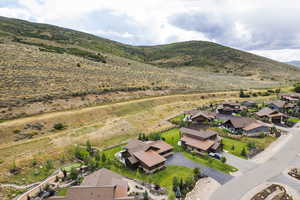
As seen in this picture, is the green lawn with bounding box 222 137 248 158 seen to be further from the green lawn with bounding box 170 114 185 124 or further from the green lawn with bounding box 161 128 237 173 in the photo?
the green lawn with bounding box 170 114 185 124

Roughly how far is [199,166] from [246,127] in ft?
67.8

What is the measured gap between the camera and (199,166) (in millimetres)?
31547

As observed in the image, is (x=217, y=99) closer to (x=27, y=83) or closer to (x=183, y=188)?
(x=183, y=188)

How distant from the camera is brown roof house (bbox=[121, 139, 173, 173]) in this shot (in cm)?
3020

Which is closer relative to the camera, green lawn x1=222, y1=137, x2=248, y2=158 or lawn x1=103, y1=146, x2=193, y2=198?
lawn x1=103, y1=146, x2=193, y2=198

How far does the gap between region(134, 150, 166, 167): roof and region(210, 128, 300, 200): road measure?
9.87 m

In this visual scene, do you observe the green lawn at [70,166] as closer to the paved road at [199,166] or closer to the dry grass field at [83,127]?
the dry grass field at [83,127]

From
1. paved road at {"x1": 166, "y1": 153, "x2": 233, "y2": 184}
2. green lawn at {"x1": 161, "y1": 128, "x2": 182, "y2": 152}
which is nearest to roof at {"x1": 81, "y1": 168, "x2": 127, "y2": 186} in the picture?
paved road at {"x1": 166, "y1": 153, "x2": 233, "y2": 184}

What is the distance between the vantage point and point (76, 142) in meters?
38.2

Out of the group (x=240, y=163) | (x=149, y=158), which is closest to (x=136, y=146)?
(x=149, y=158)

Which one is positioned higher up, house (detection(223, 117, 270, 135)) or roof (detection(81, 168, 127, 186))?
house (detection(223, 117, 270, 135))

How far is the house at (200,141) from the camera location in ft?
118

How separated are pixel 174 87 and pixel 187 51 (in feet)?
395

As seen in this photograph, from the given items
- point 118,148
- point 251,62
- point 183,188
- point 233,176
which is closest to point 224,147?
point 233,176
